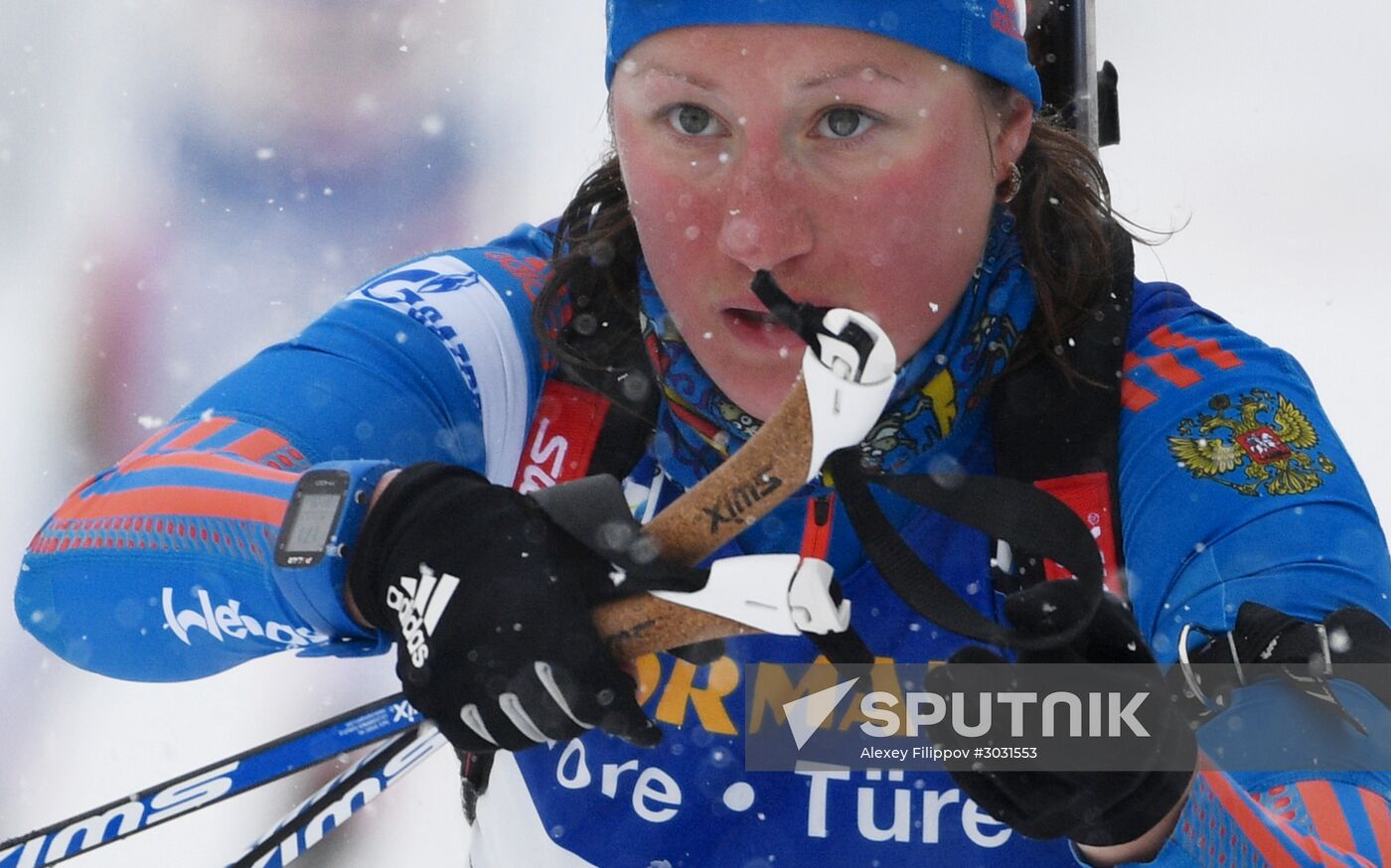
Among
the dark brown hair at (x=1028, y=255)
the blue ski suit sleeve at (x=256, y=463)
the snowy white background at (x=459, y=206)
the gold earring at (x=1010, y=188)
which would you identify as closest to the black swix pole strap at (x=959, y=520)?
the blue ski suit sleeve at (x=256, y=463)

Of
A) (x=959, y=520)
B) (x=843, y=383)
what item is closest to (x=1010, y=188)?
(x=959, y=520)

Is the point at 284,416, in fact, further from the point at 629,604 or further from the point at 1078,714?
the point at 1078,714

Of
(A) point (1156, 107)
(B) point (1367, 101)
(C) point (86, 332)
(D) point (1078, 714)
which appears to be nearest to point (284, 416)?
(D) point (1078, 714)

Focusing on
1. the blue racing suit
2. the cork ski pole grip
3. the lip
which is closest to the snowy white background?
the blue racing suit

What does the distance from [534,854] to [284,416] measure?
770 mm

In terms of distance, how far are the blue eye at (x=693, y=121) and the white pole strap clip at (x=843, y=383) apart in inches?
A: 25.0

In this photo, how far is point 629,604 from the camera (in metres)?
1.30

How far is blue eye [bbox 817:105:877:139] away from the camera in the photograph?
68.8 inches

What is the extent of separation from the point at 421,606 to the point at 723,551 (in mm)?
721

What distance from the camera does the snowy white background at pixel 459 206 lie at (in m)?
3.88

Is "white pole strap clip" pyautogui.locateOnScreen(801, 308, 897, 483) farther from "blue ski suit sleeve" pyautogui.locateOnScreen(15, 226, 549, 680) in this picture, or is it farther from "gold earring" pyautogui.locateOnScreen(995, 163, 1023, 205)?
"gold earring" pyautogui.locateOnScreen(995, 163, 1023, 205)

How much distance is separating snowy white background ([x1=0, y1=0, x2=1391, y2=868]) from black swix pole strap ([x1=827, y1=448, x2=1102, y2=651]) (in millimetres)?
2659

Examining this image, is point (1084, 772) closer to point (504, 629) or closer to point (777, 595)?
point (777, 595)

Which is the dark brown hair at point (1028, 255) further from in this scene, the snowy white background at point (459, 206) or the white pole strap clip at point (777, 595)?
the snowy white background at point (459, 206)
